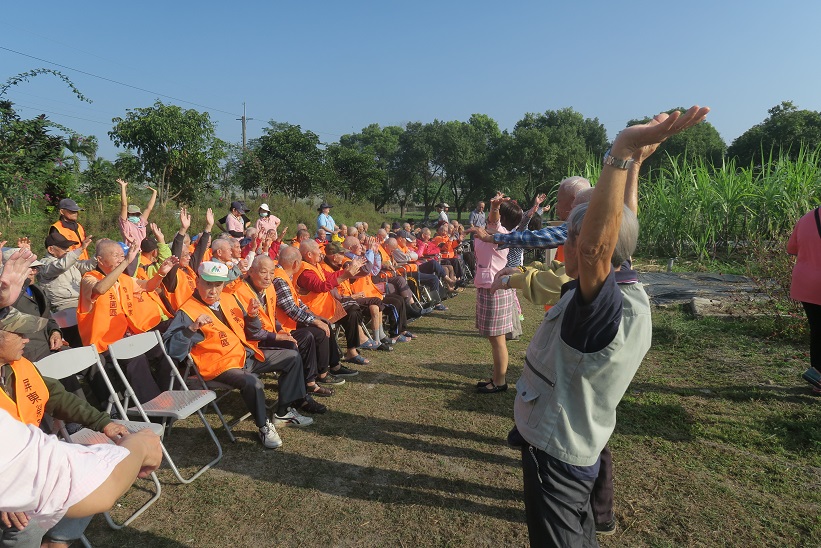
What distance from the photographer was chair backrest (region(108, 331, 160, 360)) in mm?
3550

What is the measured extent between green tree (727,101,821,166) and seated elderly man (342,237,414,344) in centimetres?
3337

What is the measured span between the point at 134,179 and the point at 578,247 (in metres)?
16.8

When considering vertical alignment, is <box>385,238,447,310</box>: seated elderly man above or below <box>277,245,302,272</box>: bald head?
below

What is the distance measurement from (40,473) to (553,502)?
1.62 meters

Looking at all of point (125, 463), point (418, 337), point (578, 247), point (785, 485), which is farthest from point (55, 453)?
point (418, 337)

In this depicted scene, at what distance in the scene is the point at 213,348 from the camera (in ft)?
13.0

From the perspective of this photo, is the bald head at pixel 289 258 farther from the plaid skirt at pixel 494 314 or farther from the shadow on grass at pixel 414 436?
the plaid skirt at pixel 494 314

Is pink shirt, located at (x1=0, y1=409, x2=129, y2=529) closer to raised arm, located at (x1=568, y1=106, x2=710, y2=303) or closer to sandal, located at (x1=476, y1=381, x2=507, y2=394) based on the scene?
raised arm, located at (x1=568, y1=106, x2=710, y2=303)

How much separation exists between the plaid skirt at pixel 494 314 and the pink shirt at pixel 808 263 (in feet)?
8.53

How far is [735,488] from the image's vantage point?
3242 mm

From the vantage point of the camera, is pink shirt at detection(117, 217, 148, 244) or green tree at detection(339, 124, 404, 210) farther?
green tree at detection(339, 124, 404, 210)

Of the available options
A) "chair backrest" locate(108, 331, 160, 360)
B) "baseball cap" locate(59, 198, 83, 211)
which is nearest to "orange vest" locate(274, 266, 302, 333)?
"chair backrest" locate(108, 331, 160, 360)

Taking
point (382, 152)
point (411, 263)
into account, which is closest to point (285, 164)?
point (411, 263)

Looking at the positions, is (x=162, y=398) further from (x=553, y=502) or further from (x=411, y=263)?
(x=411, y=263)
